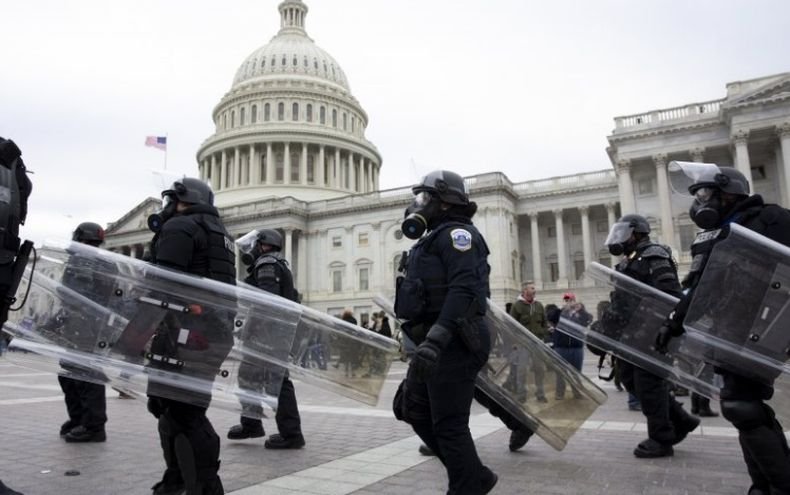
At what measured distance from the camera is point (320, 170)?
2803 inches

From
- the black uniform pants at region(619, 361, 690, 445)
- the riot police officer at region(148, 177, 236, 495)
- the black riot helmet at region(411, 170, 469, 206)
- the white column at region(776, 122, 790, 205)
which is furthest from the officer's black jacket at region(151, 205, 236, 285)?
the white column at region(776, 122, 790, 205)

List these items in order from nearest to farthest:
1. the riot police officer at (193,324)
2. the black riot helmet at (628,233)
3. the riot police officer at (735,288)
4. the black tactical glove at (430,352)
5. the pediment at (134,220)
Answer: the black tactical glove at (430,352) → the riot police officer at (735,288) → the riot police officer at (193,324) → the black riot helmet at (628,233) → the pediment at (134,220)

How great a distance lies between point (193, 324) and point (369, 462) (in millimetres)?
2297

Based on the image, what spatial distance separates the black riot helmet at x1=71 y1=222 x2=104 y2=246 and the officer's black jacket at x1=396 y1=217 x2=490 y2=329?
430 centimetres

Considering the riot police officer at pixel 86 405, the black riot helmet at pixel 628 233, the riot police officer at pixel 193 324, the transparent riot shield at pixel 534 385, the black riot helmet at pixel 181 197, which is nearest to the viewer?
the riot police officer at pixel 193 324

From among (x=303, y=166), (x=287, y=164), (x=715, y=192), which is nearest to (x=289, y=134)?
(x=287, y=164)

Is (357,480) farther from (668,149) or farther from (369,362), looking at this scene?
(668,149)

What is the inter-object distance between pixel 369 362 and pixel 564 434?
1888 millimetres

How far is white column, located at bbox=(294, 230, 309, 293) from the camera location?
193 feet

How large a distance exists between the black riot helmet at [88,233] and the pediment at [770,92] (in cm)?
4210

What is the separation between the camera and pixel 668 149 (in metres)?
42.1

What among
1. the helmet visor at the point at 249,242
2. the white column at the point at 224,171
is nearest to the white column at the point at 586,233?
the white column at the point at 224,171

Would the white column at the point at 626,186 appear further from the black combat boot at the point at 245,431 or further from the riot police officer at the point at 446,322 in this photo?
the riot police officer at the point at 446,322

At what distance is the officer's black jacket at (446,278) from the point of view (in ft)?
12.2
